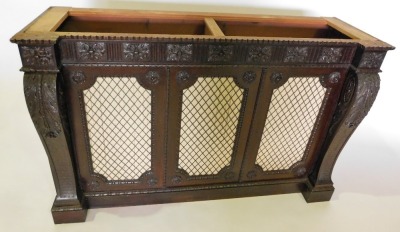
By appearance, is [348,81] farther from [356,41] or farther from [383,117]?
[383,117]

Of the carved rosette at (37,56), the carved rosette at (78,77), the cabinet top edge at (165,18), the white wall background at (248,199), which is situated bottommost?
the white wall background at (248,199)

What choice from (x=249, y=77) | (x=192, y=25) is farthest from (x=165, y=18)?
(x=249, y=77)

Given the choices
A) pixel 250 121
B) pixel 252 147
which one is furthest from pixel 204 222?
pixel 250 121

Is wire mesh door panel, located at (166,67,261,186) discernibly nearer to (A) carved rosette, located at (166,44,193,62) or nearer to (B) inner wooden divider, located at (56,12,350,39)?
(A) carved rosette, located at (166,44,193,62)

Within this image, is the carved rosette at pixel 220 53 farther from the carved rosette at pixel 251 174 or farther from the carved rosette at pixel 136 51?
the carved rosette at pixel 251 174

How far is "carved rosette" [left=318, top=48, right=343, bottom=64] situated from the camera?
1.24 m

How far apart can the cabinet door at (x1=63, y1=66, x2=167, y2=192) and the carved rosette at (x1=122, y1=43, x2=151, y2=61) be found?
4 cm

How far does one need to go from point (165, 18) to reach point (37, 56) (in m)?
0.62

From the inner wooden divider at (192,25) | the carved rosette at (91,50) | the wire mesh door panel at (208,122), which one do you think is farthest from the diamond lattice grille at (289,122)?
the carved rosette at (91,50)

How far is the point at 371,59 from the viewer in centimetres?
124

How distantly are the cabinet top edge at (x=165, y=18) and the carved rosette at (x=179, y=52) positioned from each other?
0.03m

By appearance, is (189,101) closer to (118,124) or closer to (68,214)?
(118,124)

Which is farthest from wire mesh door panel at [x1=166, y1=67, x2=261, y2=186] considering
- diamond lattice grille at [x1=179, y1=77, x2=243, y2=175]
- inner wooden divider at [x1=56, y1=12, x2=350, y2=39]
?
inner wooden divider at [x1=56, y1=12, x2=350, y2=39]

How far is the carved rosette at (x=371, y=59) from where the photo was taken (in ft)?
4.02
